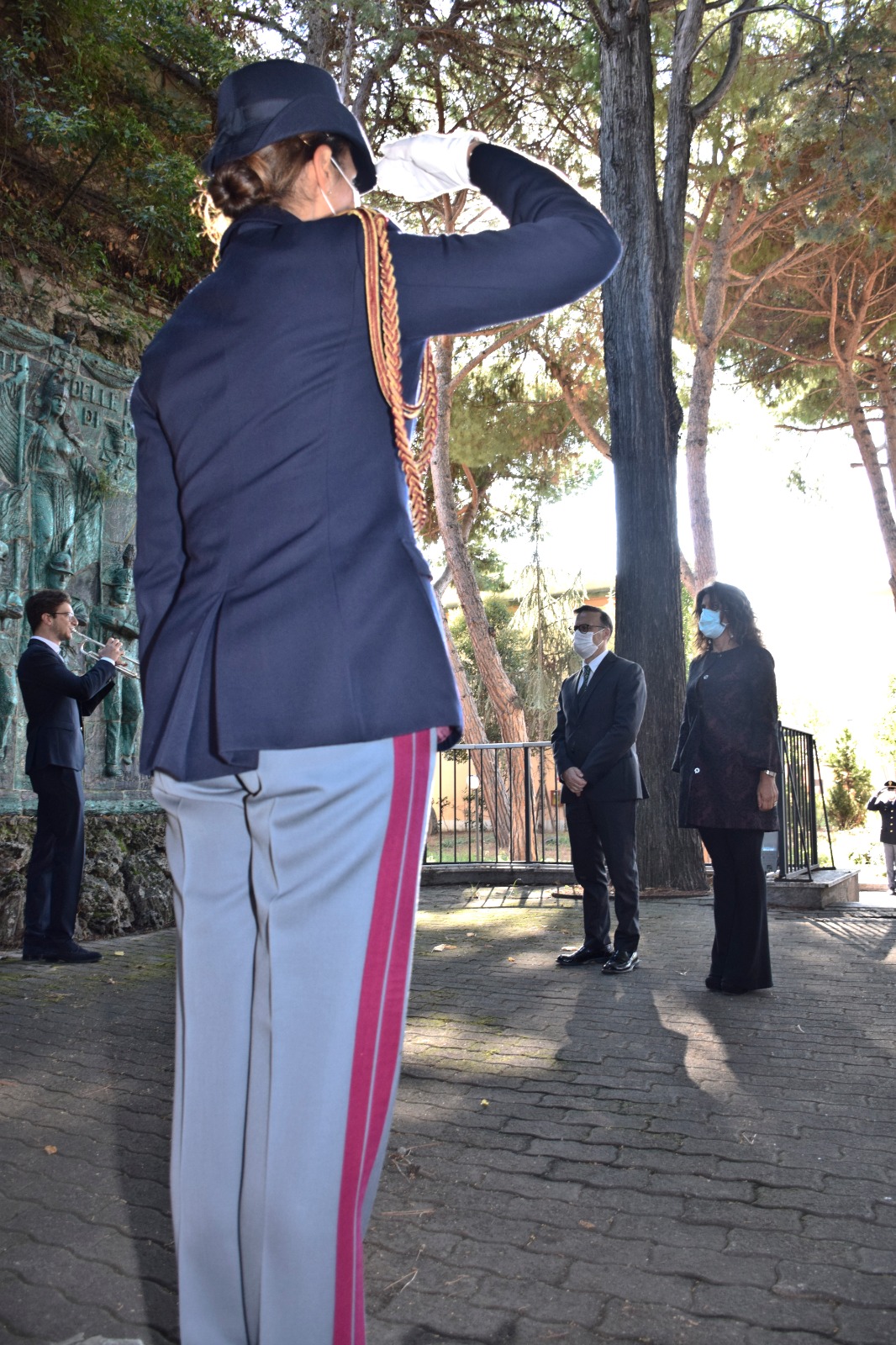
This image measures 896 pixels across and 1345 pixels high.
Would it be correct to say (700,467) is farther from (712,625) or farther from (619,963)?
(619,963)

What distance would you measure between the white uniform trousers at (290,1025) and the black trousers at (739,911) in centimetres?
443

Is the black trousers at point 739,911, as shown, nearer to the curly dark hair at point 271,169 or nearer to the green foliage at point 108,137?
the curly dark hair at point 271,169

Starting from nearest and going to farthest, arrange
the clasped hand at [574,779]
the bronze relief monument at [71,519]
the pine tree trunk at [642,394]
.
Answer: the clasped hand at [574,779]
the bronze relief monument at [71,519]
the pine tree trunk at [642,394]

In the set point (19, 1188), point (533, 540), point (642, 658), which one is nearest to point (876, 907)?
point (642, 658)

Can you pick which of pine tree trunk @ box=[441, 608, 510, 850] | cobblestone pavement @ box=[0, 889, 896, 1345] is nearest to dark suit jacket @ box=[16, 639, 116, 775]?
cobblestone pavement @ box=[0, 889, 896, 1345]

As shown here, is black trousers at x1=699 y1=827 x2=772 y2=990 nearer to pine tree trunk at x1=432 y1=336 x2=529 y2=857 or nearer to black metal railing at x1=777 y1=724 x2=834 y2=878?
black metal railing at x1=777 y1=724 x2=834 y2=878

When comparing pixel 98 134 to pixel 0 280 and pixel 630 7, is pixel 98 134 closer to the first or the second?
pixel 0 280

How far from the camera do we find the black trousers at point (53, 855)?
22.6ft

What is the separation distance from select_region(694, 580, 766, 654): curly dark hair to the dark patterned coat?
6 centimetres

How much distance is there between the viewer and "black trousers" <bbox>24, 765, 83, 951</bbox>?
688cm

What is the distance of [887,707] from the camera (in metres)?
28.0

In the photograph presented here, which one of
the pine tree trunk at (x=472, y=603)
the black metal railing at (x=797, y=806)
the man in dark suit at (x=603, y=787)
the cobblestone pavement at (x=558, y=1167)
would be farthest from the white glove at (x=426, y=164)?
the pine tree trunk at (x=472, y=603)

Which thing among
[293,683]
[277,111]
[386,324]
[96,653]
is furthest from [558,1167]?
[96,653]

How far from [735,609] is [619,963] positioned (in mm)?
2047
